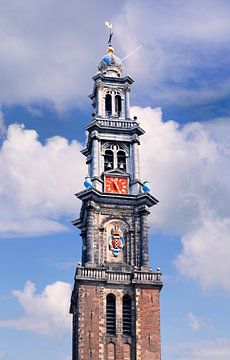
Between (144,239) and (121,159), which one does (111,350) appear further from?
(121,159)

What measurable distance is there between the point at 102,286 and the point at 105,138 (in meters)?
18.3

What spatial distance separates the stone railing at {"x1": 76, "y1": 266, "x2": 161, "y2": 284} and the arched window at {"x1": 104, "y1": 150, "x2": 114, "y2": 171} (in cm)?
1317

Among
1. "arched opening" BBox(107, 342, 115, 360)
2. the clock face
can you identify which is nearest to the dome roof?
the clock face

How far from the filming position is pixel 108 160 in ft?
278

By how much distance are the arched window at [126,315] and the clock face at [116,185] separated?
40.3 ft

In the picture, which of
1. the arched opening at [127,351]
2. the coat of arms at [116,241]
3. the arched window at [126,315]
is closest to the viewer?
the arched opening at [127,351]

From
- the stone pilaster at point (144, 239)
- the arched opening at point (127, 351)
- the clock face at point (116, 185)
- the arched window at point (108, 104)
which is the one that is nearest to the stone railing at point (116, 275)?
the stone pilaster at point (144, 239)

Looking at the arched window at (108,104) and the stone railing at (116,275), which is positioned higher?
the arched window at (108,104)

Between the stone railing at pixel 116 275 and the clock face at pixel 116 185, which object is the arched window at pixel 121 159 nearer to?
the clock face at pixel 116 185

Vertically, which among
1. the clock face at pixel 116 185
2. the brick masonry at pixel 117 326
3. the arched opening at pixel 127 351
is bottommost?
the arched opening at pixel 127 351

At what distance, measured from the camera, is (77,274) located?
74.5 metres

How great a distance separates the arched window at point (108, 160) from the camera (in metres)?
84.1

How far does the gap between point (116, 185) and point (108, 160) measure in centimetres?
381

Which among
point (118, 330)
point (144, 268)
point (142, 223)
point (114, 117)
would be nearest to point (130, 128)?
point (114, 117)
